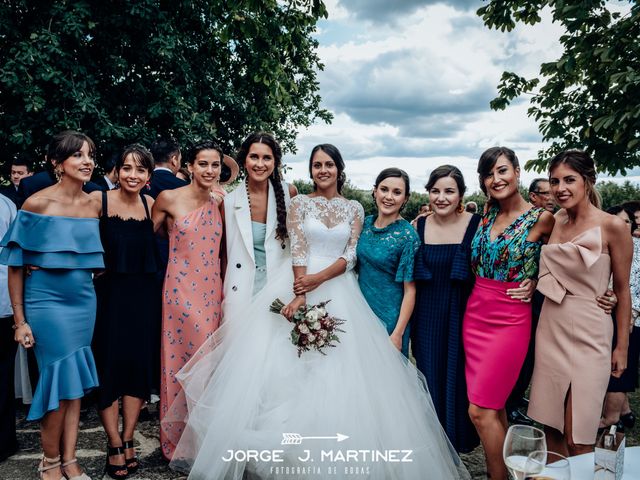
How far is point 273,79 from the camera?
885 centimetres

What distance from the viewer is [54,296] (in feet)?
10.3

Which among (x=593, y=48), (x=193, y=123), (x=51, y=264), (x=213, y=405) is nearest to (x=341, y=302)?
(x=213, y=405)

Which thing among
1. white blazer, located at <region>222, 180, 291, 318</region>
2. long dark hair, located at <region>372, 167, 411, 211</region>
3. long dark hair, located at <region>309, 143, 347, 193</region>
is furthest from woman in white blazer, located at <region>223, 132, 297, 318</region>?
long dark hair, located at <region>372, 167, 411, 211</region>

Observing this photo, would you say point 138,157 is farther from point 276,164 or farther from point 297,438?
point 297,438

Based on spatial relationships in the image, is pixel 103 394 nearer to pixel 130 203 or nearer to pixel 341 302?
pixel 130 203

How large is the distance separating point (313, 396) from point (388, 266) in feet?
3.59

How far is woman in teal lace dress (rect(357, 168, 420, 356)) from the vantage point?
3.44 metres

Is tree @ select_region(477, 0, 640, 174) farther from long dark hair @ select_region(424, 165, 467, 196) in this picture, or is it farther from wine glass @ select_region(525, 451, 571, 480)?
wine glass @ select_region(525, 451, 571, 480)

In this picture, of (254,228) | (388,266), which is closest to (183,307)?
(254,228)

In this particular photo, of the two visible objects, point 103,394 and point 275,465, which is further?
point 103,394

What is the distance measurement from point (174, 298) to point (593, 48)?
20.0 feet

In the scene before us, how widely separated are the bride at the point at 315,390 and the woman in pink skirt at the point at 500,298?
335 mm

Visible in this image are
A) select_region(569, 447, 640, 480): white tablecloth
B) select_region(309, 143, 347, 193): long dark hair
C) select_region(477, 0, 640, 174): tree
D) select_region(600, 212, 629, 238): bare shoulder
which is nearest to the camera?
select_region(569, 447, 640, 480): white tablecloth

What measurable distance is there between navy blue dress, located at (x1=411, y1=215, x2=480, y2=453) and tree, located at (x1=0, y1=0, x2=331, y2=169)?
4.83 metres
